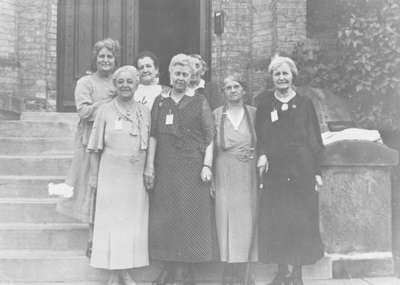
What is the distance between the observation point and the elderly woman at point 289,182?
13.9ft

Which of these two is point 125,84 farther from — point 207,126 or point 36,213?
point 36,213

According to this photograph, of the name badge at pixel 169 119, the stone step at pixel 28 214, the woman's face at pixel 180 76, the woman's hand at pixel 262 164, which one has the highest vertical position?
the woman's face at pixel 180 76

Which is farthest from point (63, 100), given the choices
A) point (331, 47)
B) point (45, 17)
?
point (331, 47)

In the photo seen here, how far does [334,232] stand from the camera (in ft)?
16.0

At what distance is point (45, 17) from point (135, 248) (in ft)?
15.9

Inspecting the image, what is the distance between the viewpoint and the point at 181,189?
420 cm

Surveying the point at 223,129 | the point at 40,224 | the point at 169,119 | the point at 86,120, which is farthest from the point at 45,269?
the point at 223,129

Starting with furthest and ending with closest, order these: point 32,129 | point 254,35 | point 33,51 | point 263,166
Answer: point 254,35 → point 33,51 → point 32,129 → point 263,166

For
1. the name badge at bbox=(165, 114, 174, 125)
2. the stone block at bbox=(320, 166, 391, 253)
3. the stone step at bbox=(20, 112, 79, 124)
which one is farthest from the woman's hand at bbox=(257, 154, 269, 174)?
the stone step at bbox=(20, 112, 79, 124)

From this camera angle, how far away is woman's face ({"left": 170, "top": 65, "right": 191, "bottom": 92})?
4215 millimetres

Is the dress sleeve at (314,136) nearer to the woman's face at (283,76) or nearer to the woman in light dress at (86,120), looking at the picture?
the woman's face at (283,76)

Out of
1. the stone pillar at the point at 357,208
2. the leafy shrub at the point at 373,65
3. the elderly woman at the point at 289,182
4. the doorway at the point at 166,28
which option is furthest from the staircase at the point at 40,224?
the doorway at the point at 166,28

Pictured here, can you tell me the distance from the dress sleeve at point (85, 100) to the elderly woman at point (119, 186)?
0.58 feet

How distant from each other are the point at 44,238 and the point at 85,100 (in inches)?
52.5
